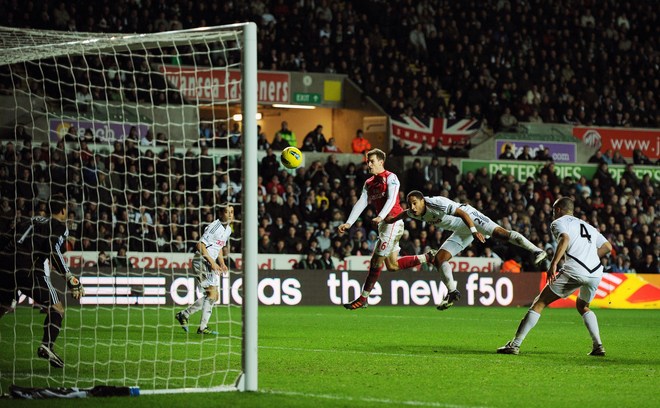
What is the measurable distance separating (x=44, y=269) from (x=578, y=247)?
595 centimetres

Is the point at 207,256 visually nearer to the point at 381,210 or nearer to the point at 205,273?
the point at 205,273

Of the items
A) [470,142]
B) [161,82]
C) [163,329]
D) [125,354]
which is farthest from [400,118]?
[125,354]

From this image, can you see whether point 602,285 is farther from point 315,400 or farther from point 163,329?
point 315,400

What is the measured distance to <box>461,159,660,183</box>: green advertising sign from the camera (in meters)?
30.4

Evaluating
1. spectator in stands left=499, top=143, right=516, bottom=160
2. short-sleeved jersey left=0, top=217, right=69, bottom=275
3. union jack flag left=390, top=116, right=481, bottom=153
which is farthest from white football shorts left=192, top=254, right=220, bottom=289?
spectator in stands left=499, top=143, right=516, bottom=160

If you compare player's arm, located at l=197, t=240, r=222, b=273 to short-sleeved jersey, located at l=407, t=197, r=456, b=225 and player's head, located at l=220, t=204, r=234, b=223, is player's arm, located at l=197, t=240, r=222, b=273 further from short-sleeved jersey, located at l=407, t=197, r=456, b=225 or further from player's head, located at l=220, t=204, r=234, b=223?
short-sleeved jersey, located at l=407, t=197, r=456, b=225

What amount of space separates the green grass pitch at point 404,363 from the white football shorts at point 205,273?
86cm

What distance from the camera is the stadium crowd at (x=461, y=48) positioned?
1219 inches

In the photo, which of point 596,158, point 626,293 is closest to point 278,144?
point 626,293

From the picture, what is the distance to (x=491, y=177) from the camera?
30328 mm

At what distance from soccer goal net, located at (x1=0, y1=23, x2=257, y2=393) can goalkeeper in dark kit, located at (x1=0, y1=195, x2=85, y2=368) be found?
0.73ft

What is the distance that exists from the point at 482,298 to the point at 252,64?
17.6m

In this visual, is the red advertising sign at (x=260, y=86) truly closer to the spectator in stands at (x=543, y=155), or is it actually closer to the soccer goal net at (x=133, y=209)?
the soccer goal net at (x=133, y=209)

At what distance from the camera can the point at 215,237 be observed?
15.1 metres
